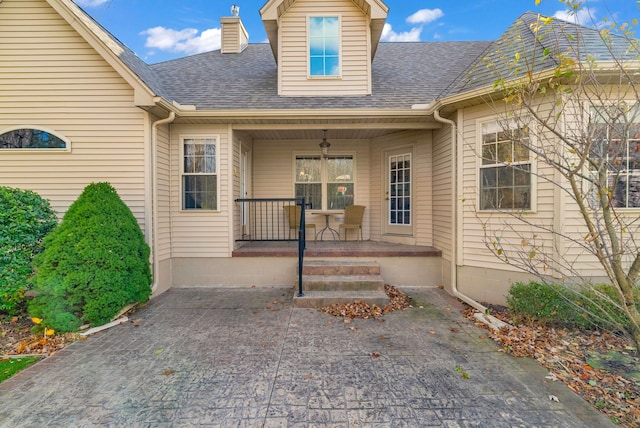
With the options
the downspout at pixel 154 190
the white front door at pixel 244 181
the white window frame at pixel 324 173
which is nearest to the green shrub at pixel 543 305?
the white window frame at pixel 324 173

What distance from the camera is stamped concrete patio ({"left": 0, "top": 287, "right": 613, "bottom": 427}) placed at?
233cm

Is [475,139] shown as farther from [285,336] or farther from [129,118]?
[129,118]

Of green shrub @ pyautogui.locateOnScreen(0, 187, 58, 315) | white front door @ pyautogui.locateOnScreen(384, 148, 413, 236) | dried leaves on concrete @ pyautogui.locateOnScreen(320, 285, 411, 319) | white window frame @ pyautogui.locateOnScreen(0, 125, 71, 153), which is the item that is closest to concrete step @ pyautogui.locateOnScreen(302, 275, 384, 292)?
dried leaves on concrete @ pyautogui.locateOnScreen(320, 285, 411, 319)

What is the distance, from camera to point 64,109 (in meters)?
5.09

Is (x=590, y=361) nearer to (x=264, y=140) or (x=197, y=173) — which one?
(x=197, y=173)

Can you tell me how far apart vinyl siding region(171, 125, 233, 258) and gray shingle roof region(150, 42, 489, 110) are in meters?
0.51

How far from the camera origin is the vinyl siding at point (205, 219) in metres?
5.71

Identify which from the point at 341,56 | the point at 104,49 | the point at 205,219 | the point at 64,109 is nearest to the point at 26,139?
the point at 64,109

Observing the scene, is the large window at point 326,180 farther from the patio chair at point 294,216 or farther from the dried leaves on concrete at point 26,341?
the dried leaves on concrete at point 26,341

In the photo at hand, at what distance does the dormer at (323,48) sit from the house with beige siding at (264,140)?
0.09ft

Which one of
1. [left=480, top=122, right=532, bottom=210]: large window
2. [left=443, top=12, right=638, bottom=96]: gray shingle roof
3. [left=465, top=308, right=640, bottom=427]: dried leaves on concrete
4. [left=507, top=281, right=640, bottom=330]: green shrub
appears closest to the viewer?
[left=465, top=308, right=640, bottom=427]: dried leaves on concrete

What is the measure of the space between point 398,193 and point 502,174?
8.03 ft

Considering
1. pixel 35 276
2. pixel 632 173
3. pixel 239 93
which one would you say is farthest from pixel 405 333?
pixel 239 93

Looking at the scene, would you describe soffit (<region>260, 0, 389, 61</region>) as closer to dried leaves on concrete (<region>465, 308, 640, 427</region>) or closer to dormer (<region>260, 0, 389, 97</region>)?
dormer (<region>260, 0, 389, 97</region>)
